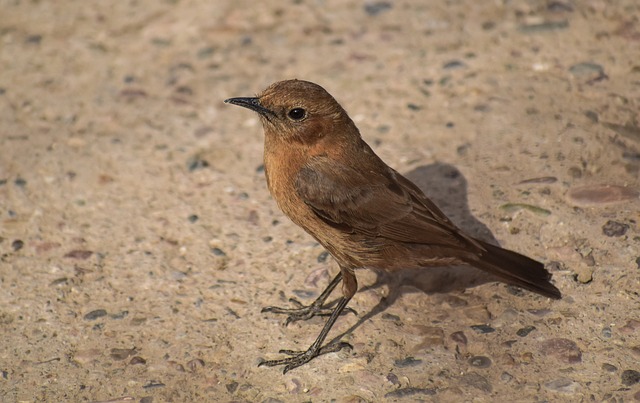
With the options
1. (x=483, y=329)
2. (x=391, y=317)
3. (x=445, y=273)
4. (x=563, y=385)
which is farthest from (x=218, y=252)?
(x=563, y=385)

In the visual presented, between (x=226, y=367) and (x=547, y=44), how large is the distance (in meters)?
4.27

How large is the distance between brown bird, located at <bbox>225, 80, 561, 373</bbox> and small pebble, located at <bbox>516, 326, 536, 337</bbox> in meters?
0.25

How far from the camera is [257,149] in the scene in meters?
6.74

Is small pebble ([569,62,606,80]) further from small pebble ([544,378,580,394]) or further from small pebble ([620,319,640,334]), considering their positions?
small pebble ([544,378,580,394])

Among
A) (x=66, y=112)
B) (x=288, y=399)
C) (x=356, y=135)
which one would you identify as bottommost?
(x=288, y=399)

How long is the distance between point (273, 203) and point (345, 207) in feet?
4.19

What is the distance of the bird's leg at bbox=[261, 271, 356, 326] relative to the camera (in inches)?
208

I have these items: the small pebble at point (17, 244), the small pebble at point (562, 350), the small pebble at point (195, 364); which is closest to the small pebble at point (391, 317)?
the small pebble at point (562, 350)

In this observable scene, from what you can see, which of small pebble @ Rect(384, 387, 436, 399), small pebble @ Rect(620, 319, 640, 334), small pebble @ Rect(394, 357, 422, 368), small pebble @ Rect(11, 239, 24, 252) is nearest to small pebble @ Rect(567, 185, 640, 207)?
small pebble @ Rect(620, 319, 640, 334)

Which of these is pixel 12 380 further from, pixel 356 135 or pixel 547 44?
pixel 547 44

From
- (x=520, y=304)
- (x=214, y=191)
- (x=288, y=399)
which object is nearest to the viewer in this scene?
(x=288, y=399)

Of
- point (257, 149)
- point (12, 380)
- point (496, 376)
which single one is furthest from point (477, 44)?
point (12, 380)

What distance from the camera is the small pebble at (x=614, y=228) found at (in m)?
5.47

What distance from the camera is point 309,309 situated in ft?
17.4
